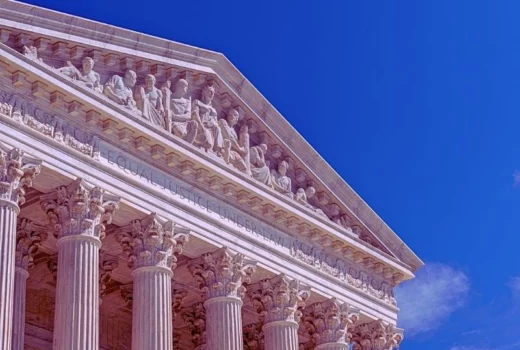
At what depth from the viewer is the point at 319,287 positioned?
43.4m

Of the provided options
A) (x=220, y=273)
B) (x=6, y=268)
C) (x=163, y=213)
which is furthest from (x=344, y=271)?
(x=6, y=268)

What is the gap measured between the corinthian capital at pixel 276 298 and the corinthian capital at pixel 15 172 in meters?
11.7

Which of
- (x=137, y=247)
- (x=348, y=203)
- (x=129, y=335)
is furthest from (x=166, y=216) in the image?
(x=348, y=203)

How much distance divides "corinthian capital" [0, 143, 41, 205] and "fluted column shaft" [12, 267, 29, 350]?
12.5 ft

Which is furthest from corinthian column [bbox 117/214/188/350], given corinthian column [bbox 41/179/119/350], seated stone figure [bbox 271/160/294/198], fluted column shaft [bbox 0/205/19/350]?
seated stone figure [bbox 271/160/294/198]

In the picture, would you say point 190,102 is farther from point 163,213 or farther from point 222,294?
point 222,294

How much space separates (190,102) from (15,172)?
9262mm

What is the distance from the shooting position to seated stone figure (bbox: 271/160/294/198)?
43062mm

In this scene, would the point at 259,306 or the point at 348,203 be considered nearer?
the point at 259,306

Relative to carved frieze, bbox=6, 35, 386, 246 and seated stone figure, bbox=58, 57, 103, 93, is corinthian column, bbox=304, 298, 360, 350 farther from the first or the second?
seated stone figure, bbox=58, 57, 103, 93

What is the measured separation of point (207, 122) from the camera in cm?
4034

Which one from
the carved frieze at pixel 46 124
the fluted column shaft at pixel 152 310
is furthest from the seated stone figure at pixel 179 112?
the fluted column shaft at pixel 152 310

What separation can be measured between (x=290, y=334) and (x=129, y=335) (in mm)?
6599

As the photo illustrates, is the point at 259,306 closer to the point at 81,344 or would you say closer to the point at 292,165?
the point at 292,165
